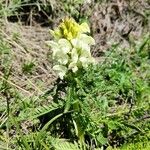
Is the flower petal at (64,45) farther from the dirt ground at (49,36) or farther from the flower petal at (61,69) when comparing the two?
the dirt ground at (49,36)

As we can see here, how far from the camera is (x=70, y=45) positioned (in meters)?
2.61

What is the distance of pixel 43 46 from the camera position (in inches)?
150

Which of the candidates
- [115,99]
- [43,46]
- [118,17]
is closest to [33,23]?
[43,46]

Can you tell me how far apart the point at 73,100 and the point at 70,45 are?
14.1 inches

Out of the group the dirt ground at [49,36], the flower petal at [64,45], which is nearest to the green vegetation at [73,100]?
the dirt ground at [49,36]

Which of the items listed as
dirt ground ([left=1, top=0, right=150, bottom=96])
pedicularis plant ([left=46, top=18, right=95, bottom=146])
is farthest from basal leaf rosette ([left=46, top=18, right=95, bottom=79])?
dirt ground ([left=1, top=0, right=150, bottom=96])

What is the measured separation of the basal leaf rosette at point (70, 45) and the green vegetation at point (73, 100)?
10cm

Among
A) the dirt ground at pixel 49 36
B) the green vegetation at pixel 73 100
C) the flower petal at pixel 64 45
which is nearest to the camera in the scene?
the flower petal at pixel 64 45

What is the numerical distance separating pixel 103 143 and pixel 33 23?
149 cm

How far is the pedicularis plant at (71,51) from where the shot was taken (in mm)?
2582

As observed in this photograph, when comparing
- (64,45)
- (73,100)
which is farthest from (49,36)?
(64,45)

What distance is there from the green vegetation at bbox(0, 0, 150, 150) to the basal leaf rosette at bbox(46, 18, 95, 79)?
0.32 ft

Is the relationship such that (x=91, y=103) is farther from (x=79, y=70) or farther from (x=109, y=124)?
(x=79, y=70)

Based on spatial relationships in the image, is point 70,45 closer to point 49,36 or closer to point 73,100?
point 73,100
